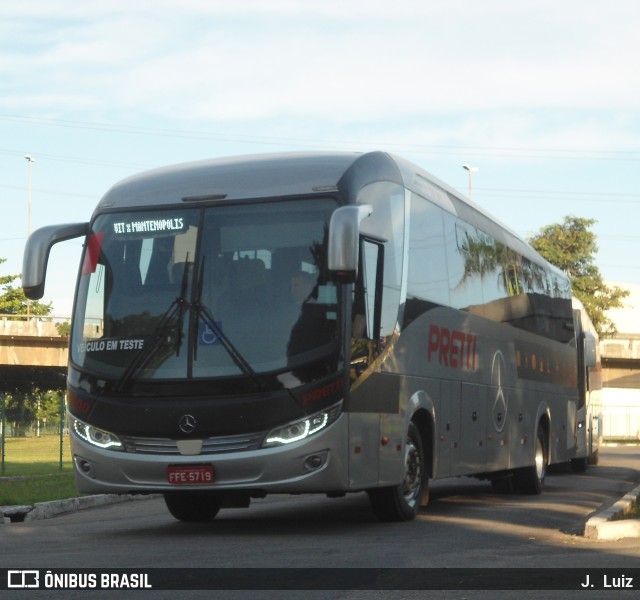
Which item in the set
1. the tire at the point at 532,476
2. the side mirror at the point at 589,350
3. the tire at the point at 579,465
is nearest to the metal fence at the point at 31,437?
the tire at the point at 579,465

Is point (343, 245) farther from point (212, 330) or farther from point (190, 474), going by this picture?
point (190, 474)

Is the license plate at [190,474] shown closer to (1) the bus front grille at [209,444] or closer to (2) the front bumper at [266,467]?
(2) the front bumper at [266,467]

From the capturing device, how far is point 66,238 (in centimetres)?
1288

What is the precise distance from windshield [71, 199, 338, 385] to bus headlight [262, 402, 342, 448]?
0.49 meters

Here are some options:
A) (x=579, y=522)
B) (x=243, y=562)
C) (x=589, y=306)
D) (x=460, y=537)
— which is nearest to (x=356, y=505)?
(x=579, y=522)

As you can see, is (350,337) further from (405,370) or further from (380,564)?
(380,564)

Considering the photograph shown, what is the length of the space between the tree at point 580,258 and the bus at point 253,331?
69103 millimetres

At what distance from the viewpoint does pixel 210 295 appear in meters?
12.0

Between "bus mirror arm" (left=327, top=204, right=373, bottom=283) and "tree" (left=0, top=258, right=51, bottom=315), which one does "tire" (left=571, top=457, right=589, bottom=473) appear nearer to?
"bus mirror arm" (left=327, top=204, right=373, bottom=283)

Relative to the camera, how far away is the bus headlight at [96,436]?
39.8 ft

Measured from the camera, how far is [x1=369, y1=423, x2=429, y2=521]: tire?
43.4 feet

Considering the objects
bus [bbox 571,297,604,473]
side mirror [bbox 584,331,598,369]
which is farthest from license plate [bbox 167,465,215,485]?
side mirror [bbox 584,331,598,369]

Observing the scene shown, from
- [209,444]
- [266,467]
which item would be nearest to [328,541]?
[266,467]

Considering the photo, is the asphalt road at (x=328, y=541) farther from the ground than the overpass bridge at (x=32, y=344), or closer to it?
closer to it
